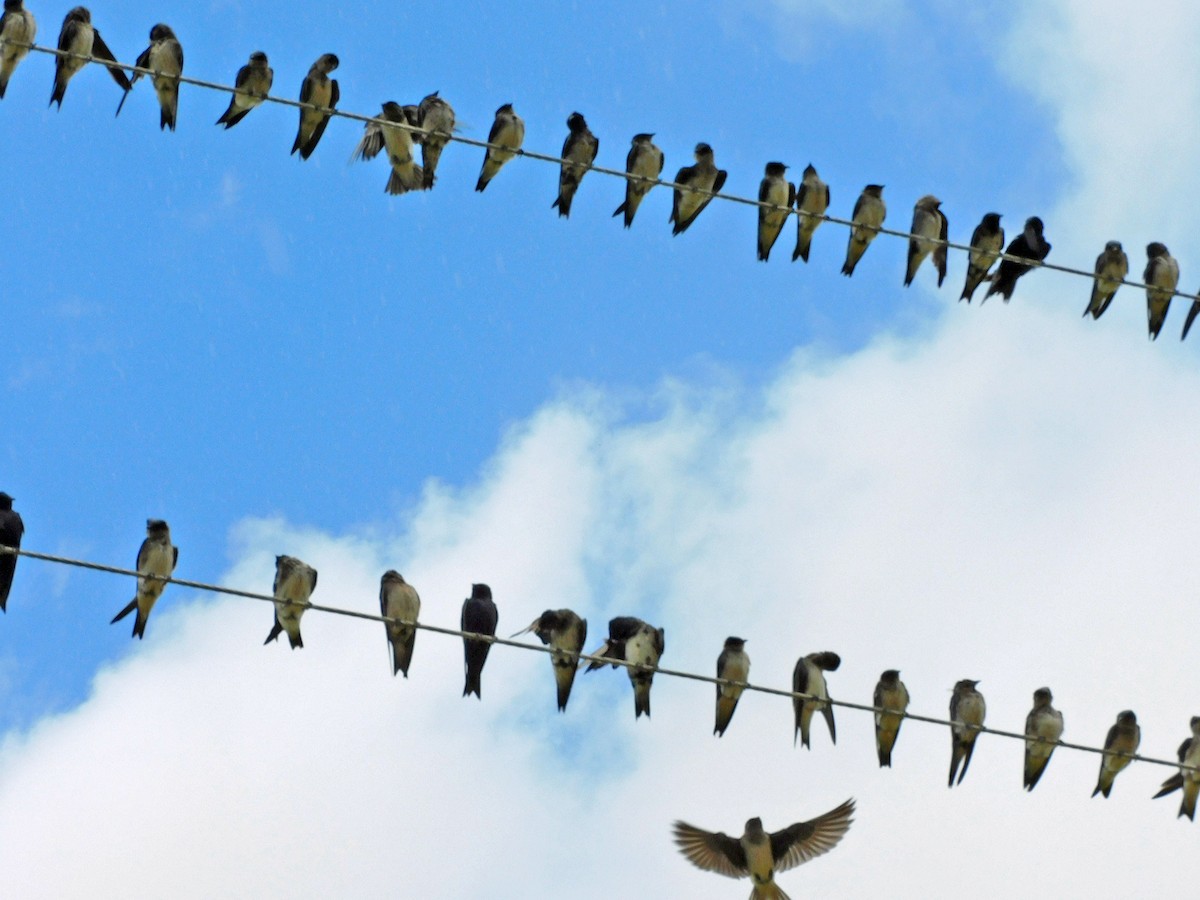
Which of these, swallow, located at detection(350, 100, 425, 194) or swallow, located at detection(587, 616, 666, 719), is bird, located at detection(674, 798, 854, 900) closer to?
swallow, located at detection(587, 616, 666, 719)

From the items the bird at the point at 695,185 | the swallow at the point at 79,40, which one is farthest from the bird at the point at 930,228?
the swallow at the point at 79,40

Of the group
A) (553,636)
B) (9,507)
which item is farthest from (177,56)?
(553,636)

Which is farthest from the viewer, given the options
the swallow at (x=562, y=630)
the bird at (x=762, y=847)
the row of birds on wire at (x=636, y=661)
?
the bird at (x=762, y=847)

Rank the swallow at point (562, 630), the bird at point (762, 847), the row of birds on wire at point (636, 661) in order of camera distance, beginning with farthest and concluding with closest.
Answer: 1. the bird at point (762, 847)
2. the swallow at point (562, 630)
3. the row of birds on wire at point (636, 661)

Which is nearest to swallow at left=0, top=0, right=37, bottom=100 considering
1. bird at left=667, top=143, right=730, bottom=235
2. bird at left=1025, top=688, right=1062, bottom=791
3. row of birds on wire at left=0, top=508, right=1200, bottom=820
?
row of birds on wire at left=0, top=508, right=1200, bottom=820

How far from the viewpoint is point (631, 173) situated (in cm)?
1348

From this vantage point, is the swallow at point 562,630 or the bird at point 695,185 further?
the bird at point 695,185

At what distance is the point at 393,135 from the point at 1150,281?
5018 millimetres

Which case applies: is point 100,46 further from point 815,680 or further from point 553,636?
point 815,680

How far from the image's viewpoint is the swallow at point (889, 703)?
499 inches

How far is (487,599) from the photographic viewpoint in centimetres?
1312

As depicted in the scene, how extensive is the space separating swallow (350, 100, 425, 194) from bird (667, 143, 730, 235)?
5.50ft

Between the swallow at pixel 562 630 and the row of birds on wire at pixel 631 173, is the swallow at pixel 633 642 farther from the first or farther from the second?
the row of birds on wire at pixel 631 173

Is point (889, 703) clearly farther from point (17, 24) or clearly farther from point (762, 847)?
point (17, 24)
